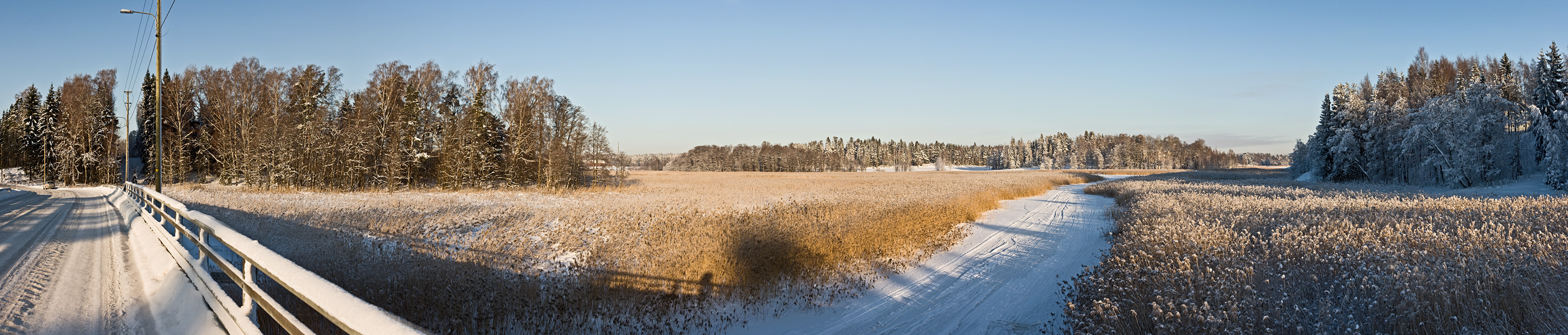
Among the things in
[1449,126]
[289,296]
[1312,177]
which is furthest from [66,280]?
[1312,177]

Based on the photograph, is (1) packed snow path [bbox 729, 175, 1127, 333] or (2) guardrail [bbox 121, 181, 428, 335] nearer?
(2) guardrail [bbox 121, 181, 428, 335]

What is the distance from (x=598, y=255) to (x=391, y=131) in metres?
29.4

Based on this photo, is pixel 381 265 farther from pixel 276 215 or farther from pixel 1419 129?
pixel 1419 129

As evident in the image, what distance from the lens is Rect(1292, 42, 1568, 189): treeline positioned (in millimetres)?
32031

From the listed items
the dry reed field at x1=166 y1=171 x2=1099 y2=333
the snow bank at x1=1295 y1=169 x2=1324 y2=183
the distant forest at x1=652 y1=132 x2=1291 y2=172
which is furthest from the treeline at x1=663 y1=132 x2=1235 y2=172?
the dry reed field at x1=166 y1=171 x2=1099 y2=333

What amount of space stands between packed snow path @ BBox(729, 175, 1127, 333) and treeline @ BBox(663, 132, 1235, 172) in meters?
111

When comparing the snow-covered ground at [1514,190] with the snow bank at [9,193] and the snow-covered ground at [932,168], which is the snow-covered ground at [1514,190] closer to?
the snow bank at [9,193]

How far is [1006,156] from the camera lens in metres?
156

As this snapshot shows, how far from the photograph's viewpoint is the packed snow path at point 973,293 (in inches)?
283

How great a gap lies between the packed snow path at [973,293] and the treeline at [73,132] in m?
59.6

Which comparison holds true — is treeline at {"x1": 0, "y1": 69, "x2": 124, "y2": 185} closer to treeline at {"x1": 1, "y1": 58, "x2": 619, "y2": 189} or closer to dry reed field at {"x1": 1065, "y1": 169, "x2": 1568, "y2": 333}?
treeline at {"x1": 1, "y1": 58, "x2": 619, "y2": 189}

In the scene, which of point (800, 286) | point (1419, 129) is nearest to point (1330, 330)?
point (800, 286)

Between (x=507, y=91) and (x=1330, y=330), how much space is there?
34.7 m

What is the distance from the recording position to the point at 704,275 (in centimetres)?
873
